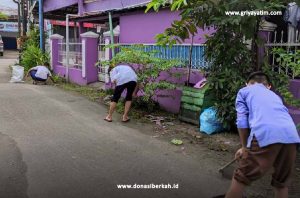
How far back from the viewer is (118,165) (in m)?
5.54

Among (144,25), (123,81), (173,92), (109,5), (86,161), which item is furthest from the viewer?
(109,5)

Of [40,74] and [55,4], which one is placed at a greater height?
[55,4]

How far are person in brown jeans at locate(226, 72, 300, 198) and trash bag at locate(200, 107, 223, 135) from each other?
3233mm

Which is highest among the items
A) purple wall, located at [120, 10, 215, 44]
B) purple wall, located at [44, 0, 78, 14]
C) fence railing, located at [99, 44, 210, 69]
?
purple wall, located at [44, 0, 78, 14]

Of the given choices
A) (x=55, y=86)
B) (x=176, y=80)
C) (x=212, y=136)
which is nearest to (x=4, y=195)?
(x=212, y=136)

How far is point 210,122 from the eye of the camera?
7168 mm

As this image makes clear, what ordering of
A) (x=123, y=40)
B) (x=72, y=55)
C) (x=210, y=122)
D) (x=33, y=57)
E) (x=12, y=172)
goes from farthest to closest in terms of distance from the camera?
(x=33, y=57) < (x=72, y=55) < (x=123, y=40) < (x=210, y=122) < (x=12, y=172)

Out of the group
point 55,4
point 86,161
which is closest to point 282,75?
point 86,161

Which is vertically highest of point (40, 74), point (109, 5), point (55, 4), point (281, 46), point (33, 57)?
point (55, 4)

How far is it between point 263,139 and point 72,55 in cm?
1216

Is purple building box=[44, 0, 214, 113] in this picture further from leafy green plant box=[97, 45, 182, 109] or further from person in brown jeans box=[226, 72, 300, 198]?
person in brown jeans box=[226, 72, 300, 198]

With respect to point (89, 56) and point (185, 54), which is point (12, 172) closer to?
point (185, 54)

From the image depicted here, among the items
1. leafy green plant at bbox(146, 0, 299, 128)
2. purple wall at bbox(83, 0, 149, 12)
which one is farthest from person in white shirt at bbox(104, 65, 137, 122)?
purple wall at bbox(83, 0, 149, 12)

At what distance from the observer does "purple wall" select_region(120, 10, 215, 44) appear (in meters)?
9.89
